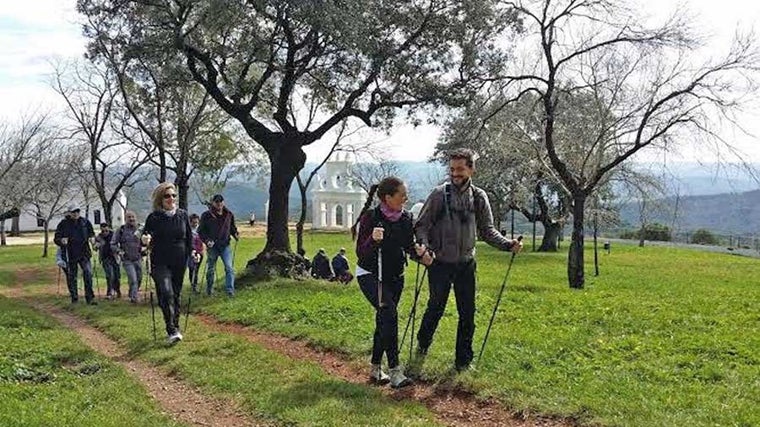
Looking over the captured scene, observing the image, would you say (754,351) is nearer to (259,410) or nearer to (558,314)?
(558,314)

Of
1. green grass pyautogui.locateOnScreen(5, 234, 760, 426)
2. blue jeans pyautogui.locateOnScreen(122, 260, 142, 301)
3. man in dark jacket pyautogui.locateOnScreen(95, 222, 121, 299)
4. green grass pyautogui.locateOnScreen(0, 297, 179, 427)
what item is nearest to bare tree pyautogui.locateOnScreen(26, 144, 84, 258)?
man in dark jacket pyautogui.locateOnScreen(95, 222, 121, 299)

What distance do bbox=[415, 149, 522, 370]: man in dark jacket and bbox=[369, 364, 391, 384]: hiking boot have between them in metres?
0.78

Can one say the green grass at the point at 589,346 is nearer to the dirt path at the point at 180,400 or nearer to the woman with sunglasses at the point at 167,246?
the woman with sunglasses at the point at 167,246

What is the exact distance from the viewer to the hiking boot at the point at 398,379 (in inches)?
287

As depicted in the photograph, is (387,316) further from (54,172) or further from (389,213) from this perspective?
(54,172)

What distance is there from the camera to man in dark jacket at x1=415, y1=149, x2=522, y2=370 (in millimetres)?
7445

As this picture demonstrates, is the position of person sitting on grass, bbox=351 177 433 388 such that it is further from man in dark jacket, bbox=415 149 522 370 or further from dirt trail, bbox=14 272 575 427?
dirt trail, bbox=14 272 575 427

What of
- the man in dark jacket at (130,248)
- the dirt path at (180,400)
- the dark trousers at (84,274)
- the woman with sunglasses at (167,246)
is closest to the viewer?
→ the dirt path at (180,400)

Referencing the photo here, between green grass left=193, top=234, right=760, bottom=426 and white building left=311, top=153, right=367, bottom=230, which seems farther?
white building left=311, top=153, right=367, bottom=230

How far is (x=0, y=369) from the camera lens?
8297 millimetres

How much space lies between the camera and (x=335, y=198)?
65375mm

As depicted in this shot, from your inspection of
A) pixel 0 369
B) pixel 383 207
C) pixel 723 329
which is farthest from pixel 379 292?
pixel 723 329

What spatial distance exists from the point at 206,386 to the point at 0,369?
2.53m

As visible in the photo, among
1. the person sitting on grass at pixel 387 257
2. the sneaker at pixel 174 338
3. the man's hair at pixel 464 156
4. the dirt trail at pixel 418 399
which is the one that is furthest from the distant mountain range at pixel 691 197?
the sneaker at pixel 174 338
